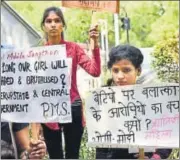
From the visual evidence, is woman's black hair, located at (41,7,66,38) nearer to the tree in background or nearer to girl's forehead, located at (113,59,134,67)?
girl's forehead, located at (113,59,134,67)

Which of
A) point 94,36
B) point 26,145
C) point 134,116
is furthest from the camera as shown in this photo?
point 26,145

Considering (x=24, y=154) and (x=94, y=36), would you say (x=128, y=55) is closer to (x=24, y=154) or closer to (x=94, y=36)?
(x=94, y=36)

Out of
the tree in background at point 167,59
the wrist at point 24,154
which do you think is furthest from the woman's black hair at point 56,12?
the wrist at point 24,154

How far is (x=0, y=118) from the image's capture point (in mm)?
4809

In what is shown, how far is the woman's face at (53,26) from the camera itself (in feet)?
15.4

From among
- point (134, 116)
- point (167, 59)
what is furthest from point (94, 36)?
point (134, 116)

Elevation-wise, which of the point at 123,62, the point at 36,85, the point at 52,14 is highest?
the point at 52,14

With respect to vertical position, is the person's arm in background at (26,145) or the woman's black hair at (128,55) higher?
the woman's black hair at (128,55)

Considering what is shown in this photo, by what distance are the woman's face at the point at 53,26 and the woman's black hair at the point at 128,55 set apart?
48 cm

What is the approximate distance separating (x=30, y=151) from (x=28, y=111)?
13.4 inches

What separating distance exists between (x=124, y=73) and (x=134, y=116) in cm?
34

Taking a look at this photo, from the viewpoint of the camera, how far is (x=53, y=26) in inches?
185

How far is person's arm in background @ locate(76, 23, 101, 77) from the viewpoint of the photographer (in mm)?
4648

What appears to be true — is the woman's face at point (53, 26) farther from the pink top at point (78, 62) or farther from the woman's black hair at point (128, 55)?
the woman's black hair at point (128, 55)
